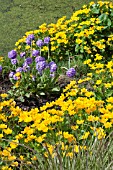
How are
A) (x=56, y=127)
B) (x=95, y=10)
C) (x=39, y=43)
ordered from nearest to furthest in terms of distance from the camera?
(x=56, y=127) → (x=39, y=43) → (x=95, y=10)

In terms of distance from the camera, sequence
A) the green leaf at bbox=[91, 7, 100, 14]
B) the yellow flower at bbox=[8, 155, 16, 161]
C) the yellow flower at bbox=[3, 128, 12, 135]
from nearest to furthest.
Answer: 1. the yellow flower at bbox=[8, 155, 16, 161]
2. the yellow flower at bbox=[3, 128, 12, 135]
3. the green leaf at bbox=[91, 7, 100, 14]

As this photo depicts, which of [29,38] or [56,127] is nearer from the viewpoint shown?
[56,127]

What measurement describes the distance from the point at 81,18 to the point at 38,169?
107 inches

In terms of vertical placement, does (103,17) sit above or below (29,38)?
above

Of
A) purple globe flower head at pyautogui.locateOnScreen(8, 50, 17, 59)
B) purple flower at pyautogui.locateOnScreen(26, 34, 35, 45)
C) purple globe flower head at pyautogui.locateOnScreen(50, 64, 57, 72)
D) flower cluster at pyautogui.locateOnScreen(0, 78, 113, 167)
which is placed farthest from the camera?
purple flower at pyautogui.locateOnScreen(26, 34, 35, 45)

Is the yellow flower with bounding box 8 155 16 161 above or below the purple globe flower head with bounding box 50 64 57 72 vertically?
below

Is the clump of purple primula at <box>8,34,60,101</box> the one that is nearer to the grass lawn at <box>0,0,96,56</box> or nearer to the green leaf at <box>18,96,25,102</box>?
the green leaf at <box>18,96,25,102</box>

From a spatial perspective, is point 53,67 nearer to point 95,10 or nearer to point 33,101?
point 33,101

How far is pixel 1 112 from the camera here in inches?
134

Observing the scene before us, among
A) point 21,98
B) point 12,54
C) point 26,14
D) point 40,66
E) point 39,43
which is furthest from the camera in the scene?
point 26,14

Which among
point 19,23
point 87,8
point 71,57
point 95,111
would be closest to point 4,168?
point 95,111

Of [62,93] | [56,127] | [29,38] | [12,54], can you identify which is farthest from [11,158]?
[29,38]

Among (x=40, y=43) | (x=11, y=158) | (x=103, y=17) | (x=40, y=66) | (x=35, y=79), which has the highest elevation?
(x=103, y=17)

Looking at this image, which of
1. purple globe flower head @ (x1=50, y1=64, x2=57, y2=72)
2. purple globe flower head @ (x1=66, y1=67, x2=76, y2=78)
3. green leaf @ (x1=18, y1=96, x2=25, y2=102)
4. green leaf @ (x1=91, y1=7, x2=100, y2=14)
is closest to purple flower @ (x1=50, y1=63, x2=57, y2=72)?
purple globe flower head @ (x1=50, y1=64, x2=57, y2=72)
